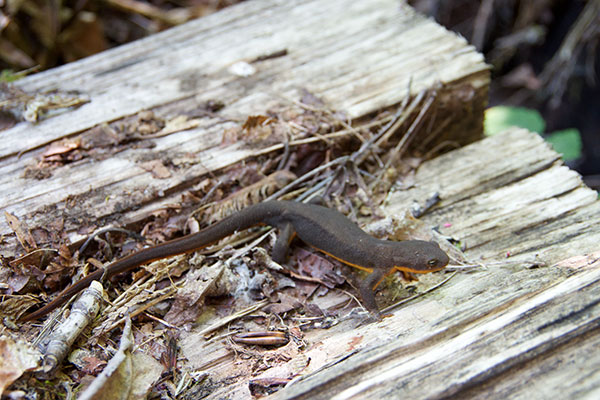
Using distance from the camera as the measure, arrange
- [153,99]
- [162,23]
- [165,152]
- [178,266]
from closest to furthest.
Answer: [178,266], [165,152], [153,99], [162,23]

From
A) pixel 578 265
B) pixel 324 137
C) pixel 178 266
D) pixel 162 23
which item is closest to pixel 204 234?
pixel 178 266

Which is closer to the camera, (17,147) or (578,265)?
(578,265)

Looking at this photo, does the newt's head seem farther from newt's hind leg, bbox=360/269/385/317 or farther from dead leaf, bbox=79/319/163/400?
dead leaf, bbox=79/319/163/400

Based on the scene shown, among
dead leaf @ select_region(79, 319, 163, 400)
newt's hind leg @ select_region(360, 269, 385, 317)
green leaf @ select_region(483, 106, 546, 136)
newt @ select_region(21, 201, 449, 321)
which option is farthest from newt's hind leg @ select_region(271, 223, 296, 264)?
green leaf @ select_region(483, 106, 546, 136)

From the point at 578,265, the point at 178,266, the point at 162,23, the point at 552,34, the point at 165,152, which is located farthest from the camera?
the point at 162,23

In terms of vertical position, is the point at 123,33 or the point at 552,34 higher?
the point at 552,34

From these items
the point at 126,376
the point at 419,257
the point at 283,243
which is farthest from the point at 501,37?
the point at 126,376

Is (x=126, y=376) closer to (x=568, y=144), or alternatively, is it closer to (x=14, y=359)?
(x=14, y=359)

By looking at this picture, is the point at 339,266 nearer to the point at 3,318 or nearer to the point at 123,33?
the point at 3,318
